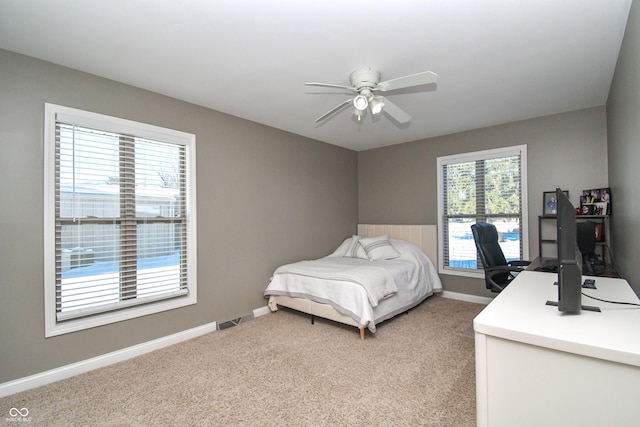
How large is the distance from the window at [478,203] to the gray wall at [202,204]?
5.14ft

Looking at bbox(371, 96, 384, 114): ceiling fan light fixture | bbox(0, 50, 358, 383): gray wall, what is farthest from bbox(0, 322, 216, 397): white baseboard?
bbox(371, 96, 384, 114): ceiling fan light fixture

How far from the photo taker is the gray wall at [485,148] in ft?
11.2

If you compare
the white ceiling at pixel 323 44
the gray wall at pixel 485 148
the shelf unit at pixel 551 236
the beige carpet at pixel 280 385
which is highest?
the white ceiling at pixel 323 44

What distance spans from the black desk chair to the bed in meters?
0.93

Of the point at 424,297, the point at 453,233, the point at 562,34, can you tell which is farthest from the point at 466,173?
the point at 562,34

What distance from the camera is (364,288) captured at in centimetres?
297

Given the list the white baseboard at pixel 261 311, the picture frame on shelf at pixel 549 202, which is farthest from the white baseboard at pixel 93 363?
the picture frame on shelf at pixel 549 202

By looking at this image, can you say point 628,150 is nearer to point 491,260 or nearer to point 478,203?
point 491,260

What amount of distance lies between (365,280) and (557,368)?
208cm

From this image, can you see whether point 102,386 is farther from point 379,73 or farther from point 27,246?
point 379,73

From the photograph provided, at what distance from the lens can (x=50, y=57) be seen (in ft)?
7.36

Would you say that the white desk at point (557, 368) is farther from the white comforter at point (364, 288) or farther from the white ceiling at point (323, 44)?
the white comforter at point (364, 288)

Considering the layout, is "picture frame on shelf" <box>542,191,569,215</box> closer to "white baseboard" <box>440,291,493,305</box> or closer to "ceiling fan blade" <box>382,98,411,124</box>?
"white baseboard" <box>440,291,493,305</box>

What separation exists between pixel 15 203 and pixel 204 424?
2038 mm
